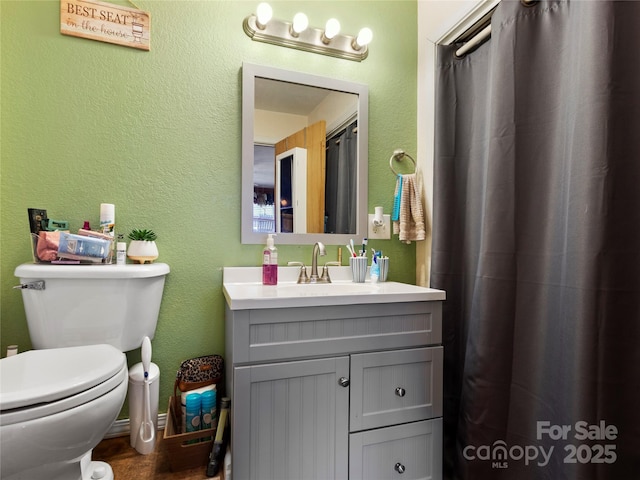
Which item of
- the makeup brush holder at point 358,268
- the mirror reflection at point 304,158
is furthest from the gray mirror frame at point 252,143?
the makeup brush holder at point 358,268

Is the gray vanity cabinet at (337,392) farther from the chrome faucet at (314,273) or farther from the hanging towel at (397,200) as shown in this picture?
the hanging towel at (397,200)

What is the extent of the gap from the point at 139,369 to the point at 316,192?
3.36 ft

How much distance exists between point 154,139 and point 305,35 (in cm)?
83

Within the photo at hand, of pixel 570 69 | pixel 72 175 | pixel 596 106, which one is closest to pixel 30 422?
pixel 72 175

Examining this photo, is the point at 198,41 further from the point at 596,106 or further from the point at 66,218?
the point at 596,106

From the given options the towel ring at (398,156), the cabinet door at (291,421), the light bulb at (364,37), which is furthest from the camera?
the towel ring at (398,156)

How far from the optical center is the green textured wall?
120 cm

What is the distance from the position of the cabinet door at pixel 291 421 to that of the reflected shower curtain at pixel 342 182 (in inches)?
28.0

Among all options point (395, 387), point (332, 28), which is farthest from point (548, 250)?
point (332, 28)

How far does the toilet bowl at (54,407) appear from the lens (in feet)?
2.32

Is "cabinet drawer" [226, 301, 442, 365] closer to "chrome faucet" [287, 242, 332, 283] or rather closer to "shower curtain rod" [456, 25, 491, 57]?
"chrome faucet" [287, 242, 332, 283]

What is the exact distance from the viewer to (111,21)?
1285mm

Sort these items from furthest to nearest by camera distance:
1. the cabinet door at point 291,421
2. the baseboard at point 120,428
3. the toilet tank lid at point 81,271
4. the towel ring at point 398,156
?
the towel ring at point 398,156, the baseboard at point 120,428, the toilet tank lid at point 81,271, the cabinet door at point 291,421

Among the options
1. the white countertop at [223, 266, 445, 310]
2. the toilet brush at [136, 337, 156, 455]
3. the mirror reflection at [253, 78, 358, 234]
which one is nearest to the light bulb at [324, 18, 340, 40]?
the mirror reflection at [253, 78, 358, 234]
